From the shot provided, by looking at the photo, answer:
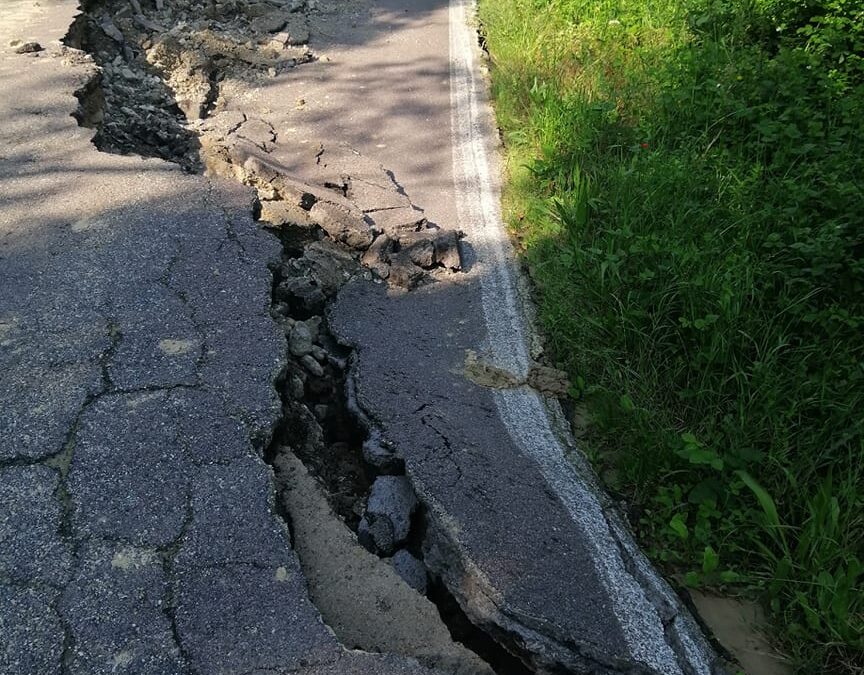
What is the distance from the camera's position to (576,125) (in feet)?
16.4

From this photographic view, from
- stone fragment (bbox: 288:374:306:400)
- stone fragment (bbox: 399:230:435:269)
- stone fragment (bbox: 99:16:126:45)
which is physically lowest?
stone fragment (bbox: 288:374:306:400)

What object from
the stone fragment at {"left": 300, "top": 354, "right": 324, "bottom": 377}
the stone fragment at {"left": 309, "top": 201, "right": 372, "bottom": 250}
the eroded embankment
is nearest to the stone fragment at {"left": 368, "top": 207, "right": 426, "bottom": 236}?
the eroded embankment

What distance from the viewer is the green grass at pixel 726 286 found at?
273cm

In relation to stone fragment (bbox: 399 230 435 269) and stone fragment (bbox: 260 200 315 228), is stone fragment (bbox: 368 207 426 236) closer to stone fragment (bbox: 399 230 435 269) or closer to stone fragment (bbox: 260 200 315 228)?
stone fragment (bbox: 399 230 435 269)

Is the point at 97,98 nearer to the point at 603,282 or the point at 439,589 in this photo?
the point at 603,282

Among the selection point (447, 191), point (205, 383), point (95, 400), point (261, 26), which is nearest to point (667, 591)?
point (205, 383)

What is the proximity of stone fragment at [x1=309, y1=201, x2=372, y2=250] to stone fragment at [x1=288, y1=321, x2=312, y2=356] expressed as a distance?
90 cm

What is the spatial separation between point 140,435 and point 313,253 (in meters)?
1.65

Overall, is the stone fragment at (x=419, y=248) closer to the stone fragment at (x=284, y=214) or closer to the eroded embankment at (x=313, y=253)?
the eroded embankment at (x=313, y=253)

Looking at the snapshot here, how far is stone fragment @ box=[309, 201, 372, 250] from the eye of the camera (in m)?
4.25

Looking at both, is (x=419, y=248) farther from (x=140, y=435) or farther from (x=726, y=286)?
(x=140, y=435)

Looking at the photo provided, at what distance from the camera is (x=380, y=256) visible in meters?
4.18

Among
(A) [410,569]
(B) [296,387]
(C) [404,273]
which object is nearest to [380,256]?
(C) [404,273]

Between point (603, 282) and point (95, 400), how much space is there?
2394mm
